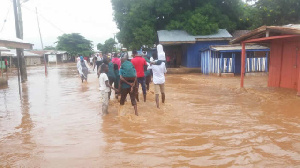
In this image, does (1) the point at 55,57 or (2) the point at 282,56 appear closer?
(2) the point at 282,56

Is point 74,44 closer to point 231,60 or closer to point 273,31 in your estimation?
point 231,60

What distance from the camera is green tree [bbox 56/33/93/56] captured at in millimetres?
56562

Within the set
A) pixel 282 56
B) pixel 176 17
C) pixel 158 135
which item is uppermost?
pixel 176 17

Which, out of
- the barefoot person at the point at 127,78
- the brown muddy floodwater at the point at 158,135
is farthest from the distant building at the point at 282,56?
the barefoot person at the point at 127,78

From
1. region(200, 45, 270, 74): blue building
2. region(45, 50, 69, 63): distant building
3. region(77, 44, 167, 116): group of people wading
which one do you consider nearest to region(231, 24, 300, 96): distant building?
region(77, 44, 167, 116): group of people wading

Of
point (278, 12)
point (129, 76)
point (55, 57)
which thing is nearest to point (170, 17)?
point (278, 12)

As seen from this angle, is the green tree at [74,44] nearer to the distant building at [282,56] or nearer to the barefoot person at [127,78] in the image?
the distant building at [282,56]

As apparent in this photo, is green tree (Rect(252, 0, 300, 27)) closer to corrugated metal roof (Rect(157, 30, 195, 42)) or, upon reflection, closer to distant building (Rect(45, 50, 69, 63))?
corrugated metal roof (Rect(157, 30, 195, 42))

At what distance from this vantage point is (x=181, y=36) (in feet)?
67.3

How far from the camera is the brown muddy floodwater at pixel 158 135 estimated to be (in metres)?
3.85

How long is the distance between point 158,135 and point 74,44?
56232 millimetres

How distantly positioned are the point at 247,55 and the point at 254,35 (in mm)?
8700

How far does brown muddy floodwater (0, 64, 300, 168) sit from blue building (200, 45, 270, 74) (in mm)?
9499

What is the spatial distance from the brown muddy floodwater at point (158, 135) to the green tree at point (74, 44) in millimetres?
50602
